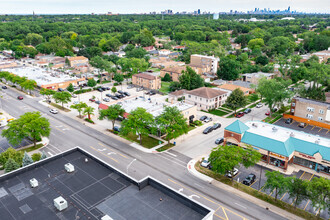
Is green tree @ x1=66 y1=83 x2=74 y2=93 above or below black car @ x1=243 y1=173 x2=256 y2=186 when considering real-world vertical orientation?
above

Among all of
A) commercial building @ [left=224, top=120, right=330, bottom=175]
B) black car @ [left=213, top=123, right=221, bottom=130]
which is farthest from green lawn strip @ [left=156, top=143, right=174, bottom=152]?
black car @ [left=213, top=123, right=221, bottom=130]

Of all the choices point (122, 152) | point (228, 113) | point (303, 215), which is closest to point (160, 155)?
point (122, 152)

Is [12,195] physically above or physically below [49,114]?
above

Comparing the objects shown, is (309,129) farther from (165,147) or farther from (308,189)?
(165,147)

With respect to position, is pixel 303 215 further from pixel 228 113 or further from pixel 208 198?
pixel 228 113

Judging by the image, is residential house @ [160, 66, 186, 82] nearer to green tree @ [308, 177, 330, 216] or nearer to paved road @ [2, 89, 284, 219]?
paved road @ [2, 89, 284, 219]

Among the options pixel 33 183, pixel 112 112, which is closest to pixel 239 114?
pixel 112 112

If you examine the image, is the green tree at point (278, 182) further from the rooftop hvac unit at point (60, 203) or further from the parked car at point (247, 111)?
the parked car at point (247, 111)
